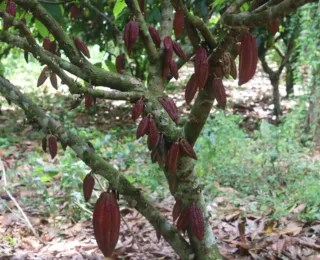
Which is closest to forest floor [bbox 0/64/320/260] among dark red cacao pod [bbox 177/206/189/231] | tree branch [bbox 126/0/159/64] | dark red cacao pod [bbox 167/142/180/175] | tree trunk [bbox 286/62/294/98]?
dark red cacao pod [bbox 177/206/189/231]

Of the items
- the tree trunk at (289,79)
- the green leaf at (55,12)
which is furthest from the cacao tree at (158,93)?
the tree trunk at (289,79)

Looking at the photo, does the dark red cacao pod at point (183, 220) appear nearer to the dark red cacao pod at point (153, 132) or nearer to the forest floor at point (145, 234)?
the dark red cacao pod at point (153, 132)

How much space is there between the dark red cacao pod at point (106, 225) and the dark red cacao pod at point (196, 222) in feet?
0.94

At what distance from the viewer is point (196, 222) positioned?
1.20 metres

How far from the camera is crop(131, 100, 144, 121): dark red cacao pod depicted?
114 cm

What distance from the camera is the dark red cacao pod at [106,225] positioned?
0.97 m

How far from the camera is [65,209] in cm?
250

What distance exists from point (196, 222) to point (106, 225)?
0.32 metres

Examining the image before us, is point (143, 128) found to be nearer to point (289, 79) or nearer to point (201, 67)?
point (201, 67)

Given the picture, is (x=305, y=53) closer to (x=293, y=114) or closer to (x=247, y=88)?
(x=293, y=114)

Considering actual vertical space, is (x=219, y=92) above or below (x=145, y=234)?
above

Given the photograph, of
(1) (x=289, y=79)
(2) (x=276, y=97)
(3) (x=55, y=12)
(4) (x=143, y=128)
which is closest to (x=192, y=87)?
(4) (x=143, y=128)

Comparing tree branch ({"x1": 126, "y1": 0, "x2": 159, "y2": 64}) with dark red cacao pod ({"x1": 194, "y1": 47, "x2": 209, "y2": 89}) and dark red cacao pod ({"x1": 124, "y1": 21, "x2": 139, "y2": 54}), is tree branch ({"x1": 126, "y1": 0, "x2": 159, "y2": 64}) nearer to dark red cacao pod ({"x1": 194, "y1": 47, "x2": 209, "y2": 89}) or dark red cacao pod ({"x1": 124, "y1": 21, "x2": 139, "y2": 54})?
dark red cacao pod ({"x1": 124, "y1": 21, "x2": 139, "y2": 54})

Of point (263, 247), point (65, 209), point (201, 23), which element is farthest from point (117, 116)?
point (201, 23)
